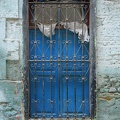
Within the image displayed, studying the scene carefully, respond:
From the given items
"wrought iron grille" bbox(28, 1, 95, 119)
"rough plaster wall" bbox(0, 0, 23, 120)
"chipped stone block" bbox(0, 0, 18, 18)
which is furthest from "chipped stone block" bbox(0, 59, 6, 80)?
"chipped stone block" bbox(0, 0, 18, 18)

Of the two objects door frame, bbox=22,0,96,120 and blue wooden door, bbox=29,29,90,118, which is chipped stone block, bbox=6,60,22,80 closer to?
door frame, bbox=22,0,96,120

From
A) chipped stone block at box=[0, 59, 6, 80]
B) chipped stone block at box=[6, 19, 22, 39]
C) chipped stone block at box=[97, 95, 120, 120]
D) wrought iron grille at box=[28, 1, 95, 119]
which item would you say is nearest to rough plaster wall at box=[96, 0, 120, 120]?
chipped stone block at box=[97, 95, 120, 120]

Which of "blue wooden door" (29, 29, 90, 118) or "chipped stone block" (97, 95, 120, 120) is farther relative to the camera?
"blue wooden door" (29, 29, 90, 118)

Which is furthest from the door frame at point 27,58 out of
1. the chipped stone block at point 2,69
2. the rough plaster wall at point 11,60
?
the chipped stone block at point 2,69

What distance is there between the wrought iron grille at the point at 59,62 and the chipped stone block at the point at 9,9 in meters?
0.29

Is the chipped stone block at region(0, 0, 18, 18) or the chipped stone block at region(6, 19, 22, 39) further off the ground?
the chipped stone block at region(0, 0, 18, 18)

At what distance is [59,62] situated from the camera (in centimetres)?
552

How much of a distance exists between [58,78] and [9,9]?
1.43 metres

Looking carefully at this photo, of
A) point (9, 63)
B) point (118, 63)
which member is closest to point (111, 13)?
point (118, 63)

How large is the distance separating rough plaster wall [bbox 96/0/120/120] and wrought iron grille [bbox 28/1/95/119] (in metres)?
0.22

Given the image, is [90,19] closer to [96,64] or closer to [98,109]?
[96,64]

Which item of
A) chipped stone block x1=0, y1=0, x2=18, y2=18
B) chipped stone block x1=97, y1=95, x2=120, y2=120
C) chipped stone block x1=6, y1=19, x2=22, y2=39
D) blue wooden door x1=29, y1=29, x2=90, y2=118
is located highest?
chipped stone block x1=0, y1=0, x2=18, y2=18

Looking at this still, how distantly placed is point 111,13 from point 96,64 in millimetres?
889

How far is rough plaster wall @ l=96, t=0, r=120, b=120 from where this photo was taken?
5.44 m
